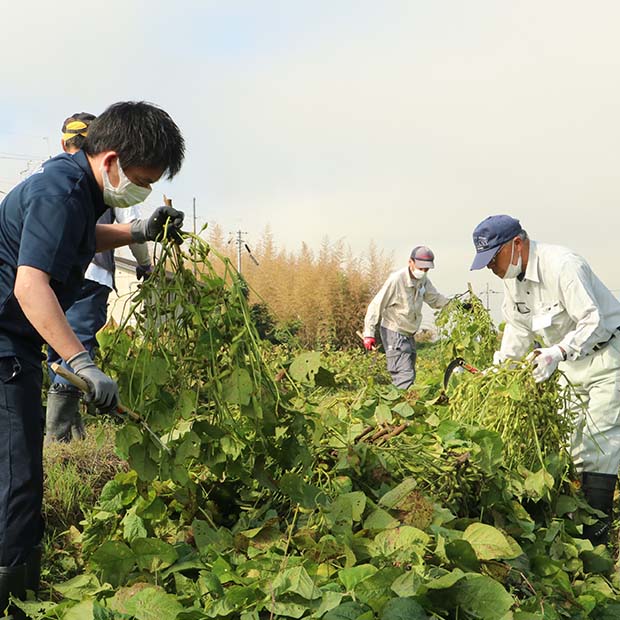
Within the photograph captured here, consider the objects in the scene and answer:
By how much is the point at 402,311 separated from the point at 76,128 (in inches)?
154

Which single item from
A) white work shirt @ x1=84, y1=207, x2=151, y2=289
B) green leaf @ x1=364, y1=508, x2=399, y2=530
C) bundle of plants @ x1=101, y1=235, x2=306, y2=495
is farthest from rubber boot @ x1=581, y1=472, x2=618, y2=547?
white work shirt @ x1=84, y1=207, x2=151, y2=289

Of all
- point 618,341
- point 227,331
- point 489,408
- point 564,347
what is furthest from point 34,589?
point 618,341

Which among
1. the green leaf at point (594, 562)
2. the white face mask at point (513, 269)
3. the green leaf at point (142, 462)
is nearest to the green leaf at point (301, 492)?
the green leaf at point (142, 462)

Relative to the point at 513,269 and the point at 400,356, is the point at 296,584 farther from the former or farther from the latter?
the point at 400,356

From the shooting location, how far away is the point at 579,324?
3.50 m

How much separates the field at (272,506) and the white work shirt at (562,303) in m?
0.75

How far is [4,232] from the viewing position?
234 centimetres

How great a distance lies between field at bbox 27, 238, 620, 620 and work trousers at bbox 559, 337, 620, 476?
65cm

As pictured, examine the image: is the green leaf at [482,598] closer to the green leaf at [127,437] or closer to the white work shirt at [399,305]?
the green leaf at [127,437]

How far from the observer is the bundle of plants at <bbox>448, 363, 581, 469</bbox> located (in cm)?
312

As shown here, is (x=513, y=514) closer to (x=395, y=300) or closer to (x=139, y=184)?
(x=139, y=184)

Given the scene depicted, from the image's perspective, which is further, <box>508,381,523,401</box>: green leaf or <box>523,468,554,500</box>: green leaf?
<box>508,381,523,401</box>: green leaf

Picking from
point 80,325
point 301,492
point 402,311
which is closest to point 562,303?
point 301,492

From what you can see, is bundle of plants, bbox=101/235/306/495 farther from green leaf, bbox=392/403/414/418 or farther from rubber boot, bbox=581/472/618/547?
rubber boot, bbox=581/472/618/547
